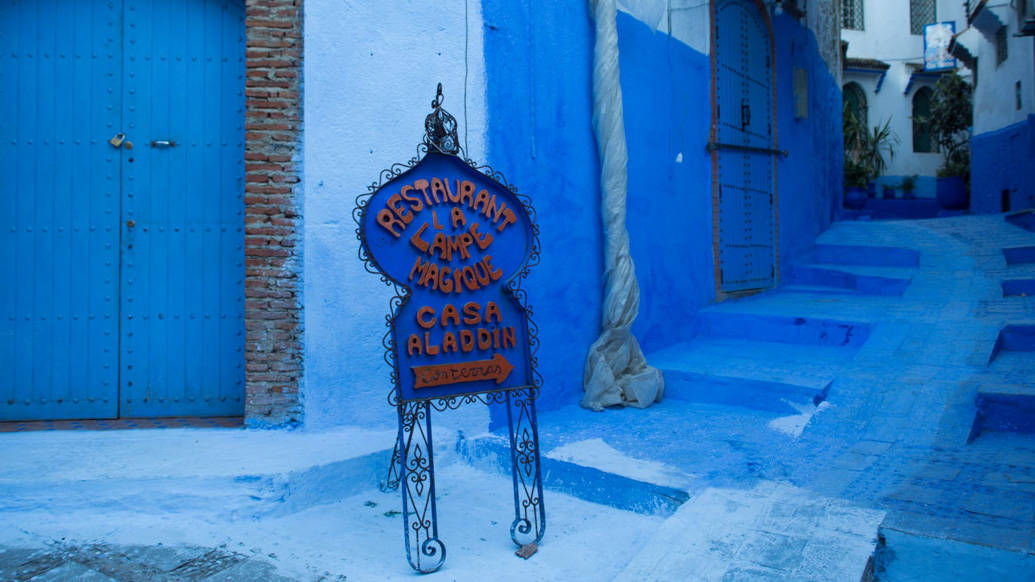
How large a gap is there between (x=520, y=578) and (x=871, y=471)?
6.07 ft

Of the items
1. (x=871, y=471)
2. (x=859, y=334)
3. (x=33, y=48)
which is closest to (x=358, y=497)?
(x=871, y=471)

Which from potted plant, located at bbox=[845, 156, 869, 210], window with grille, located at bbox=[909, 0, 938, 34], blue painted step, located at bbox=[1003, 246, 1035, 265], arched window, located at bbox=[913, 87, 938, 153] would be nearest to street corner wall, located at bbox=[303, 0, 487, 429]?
blue painted step, located at bbox=[1003, 246, 1035, 265]

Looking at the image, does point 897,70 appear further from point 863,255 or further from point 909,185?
point 863,255

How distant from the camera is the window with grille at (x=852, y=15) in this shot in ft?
72.0

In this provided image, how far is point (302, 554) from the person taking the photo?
278 centimetres

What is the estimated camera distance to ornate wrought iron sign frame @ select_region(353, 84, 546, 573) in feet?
8.28

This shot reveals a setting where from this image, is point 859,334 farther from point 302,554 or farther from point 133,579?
point 133,579

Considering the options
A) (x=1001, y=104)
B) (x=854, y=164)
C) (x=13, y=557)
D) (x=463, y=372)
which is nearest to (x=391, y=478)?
(x=463, y=372)

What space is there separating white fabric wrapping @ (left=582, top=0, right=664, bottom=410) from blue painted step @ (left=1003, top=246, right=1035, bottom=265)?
5295mm

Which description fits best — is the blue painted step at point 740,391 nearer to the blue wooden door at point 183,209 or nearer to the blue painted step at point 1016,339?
the blue painted step at point 1016,339

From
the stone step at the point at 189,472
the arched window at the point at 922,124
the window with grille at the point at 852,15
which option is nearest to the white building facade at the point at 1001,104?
the arched window at the point at 922,124

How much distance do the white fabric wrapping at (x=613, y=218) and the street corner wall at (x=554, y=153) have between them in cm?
9

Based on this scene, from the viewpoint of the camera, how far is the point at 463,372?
2.62 metres

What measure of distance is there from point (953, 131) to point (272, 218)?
1915cm
